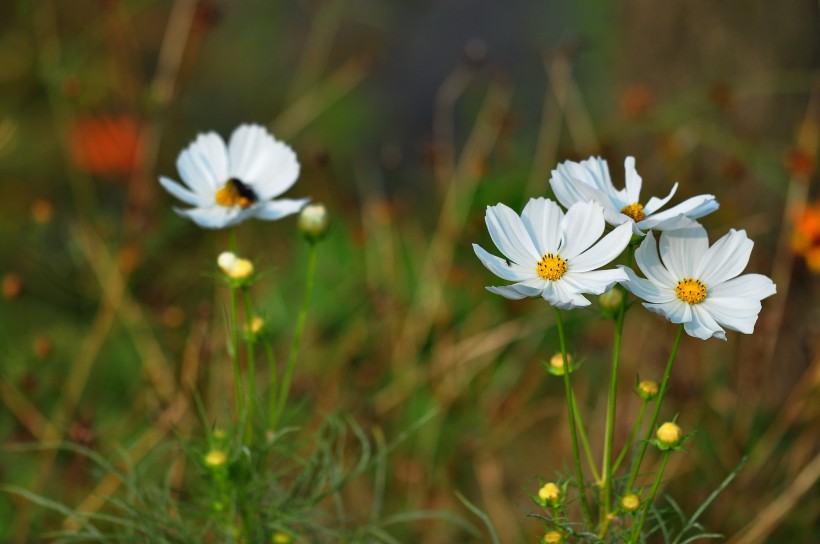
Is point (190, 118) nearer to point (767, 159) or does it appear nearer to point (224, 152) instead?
point (767, 159)

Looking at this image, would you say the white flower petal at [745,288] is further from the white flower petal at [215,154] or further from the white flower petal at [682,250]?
the white flower petal at [215,154]

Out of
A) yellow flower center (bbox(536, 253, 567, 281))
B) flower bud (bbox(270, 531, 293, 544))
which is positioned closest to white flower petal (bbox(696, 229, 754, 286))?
yellow flower center (bbox(536, 253, 567, 281))

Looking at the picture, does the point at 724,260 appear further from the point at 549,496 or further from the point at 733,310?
the point at 549,496

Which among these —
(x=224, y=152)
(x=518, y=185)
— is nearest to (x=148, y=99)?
(x=224, y=152)

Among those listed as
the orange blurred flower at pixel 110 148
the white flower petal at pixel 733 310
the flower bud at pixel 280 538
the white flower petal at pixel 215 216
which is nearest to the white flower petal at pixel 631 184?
the white flower petal at pixel 733 310

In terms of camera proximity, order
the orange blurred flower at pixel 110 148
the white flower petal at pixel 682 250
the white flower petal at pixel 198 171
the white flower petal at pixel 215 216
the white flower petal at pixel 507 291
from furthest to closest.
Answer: the orange blurred flower at pixel 110 148 → the white flower petal at pixel 198 171 → the white flower petal at pixel 215 216 → the white flower petal at pixel 682 250 → the white flower petal at pixel 507 291

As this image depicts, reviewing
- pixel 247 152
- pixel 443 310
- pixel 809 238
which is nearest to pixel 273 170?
pixel 247 152
